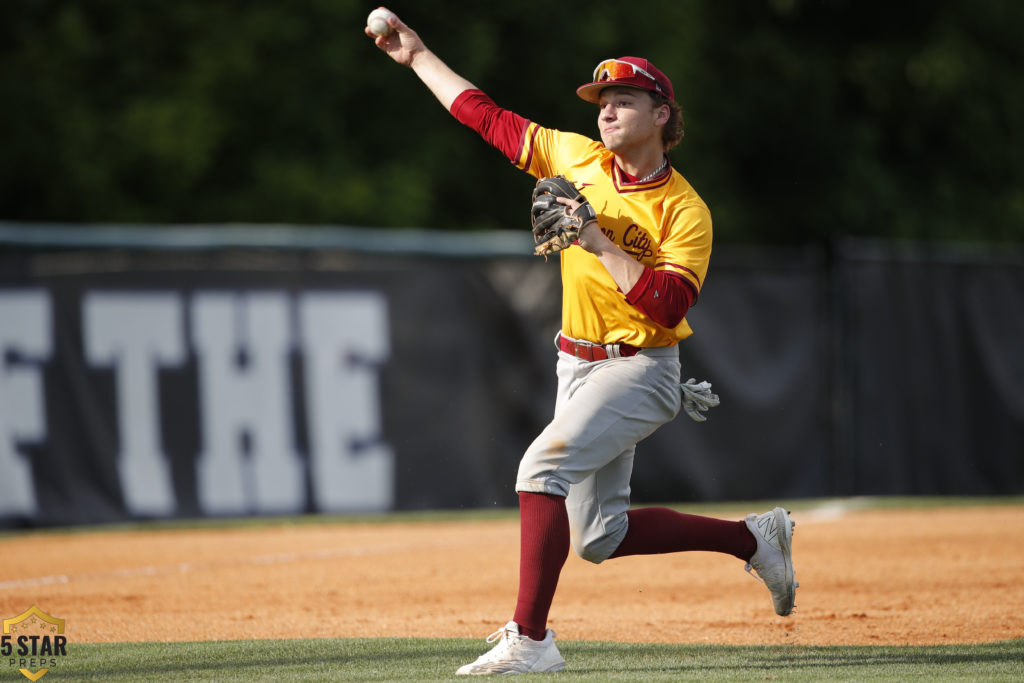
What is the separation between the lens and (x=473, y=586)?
7578mm

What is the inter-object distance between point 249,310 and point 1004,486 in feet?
20.7

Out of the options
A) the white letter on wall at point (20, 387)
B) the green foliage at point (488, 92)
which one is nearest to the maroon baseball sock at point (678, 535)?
the white letter on wall at point (20, 387)

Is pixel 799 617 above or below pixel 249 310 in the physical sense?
below

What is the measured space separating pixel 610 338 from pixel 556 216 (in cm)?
55

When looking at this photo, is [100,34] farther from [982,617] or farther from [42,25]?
[982,617]

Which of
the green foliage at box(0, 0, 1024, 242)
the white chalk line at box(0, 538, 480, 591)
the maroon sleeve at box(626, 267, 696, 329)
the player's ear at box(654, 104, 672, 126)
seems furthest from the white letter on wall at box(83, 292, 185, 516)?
the green foliage at box(0, 0, 1024, 242)

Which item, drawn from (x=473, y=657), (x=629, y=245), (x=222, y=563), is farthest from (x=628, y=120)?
(x=222, y=563)

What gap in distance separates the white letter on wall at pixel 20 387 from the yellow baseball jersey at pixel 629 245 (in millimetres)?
5800

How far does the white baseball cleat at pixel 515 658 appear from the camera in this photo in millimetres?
4578

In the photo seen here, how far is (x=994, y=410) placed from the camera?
37.0ft

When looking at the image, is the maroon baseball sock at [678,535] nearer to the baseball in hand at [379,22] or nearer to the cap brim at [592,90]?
the cap brim at [592,90]

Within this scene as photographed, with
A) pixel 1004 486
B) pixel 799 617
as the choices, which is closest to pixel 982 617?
pixel 799 617

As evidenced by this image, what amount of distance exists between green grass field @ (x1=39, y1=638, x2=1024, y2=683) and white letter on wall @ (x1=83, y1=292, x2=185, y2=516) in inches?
169

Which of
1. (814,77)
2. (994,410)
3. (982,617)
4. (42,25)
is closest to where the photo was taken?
(982,617)
